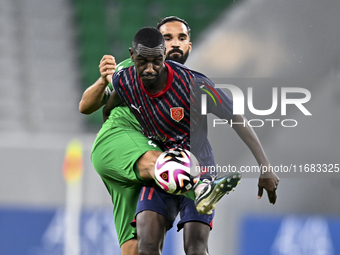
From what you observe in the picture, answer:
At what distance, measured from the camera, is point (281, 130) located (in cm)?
486

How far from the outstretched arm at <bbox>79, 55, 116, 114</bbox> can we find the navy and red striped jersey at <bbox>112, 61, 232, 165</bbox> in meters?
0.07

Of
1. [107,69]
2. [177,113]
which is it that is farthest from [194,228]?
[107,69]

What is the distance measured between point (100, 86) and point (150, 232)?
810 mm

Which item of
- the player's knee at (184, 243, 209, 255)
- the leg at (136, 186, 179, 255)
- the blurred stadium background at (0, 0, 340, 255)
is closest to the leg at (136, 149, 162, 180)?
the leg at (136, 186, 179, 255)

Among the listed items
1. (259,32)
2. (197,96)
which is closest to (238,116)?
(197,96)

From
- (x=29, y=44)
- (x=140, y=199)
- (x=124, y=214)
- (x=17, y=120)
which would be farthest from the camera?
(x=29, y=44)

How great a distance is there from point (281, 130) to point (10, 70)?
3790mm

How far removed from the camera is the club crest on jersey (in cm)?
277

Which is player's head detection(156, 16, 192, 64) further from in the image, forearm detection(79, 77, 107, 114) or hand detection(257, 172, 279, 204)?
hand detection(257, 172, 279, 204)

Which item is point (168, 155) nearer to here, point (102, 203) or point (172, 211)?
point (172, 211)

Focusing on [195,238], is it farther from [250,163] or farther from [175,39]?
[250,163]

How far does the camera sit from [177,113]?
277cm

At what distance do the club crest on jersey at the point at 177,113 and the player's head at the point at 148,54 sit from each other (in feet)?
0.63

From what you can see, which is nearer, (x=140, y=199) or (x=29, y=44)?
(x=140, y=199)
